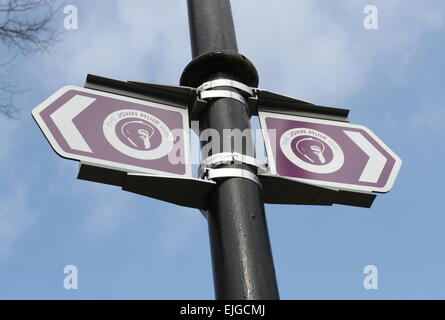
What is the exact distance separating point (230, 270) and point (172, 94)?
118cm

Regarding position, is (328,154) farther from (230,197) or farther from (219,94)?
(230,197)

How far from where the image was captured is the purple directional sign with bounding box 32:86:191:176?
3.23 metres

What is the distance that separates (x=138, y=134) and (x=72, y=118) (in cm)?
31

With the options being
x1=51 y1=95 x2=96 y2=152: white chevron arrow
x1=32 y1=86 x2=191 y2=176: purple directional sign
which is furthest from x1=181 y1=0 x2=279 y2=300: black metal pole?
x1=51 y1=95 x2=96 y2=152: white chevron arrow

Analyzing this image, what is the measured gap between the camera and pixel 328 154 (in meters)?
3.72

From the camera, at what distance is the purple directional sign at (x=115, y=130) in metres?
3.23

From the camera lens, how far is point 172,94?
3648 mm

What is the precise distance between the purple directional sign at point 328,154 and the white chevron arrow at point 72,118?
2.90 ft

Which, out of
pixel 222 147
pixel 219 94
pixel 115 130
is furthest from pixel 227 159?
pixel 115 130

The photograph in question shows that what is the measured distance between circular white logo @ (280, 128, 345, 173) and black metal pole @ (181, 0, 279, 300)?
288mm

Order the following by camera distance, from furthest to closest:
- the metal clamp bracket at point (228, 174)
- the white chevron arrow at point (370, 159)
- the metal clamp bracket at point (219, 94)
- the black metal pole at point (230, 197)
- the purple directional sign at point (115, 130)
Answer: the white chevron arrow at point (370, 159) < the metal clamp bracket at point (219, 94) < the purple directional sign at point (115, 130) < the metal clamp bracket at point (228, 174) < the black metal pole at point (230, 197)

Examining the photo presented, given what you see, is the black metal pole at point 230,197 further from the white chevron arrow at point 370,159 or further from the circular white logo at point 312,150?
the white chevron arrow at point 370,159

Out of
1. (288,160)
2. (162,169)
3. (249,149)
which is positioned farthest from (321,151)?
(162,169)

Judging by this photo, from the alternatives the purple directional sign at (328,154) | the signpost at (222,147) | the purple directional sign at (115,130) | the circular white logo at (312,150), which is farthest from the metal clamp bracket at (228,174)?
the circular white logo at (312,150)
